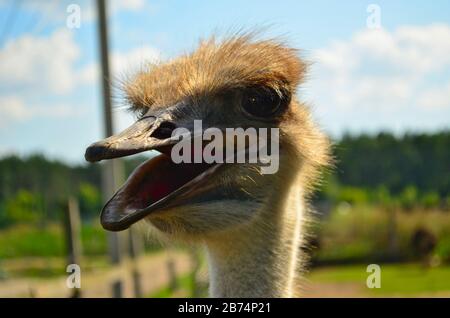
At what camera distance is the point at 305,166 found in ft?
8.90

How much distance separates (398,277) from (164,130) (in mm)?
13416

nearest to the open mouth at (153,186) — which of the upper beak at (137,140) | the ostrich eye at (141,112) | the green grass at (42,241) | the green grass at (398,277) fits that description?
the upper beak at (137,140)

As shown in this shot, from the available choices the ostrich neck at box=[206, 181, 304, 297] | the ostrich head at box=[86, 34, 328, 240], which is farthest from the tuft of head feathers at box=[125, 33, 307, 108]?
the ostrich neck at box=[206, 181, 304, 297]

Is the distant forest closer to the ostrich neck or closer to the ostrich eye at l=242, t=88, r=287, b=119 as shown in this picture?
the ostrich neck

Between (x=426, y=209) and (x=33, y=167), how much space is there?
10129 millimetres

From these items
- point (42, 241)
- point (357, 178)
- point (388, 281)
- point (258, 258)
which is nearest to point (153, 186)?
point (258, 258)

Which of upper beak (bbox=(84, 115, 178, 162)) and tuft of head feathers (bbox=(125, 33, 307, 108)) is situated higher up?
tuft of head feathers (bbox=(125, 33, 307, 108))

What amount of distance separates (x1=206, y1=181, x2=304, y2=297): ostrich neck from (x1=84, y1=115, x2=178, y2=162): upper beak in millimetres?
512

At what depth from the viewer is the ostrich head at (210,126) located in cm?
210

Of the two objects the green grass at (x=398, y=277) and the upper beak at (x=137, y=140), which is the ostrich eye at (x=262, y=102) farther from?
the green grass at (x=398, y=277)

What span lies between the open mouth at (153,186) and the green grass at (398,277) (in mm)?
9000

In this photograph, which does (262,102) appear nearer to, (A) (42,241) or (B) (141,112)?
(B) (141,112)

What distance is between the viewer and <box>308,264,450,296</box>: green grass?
39.3ft
